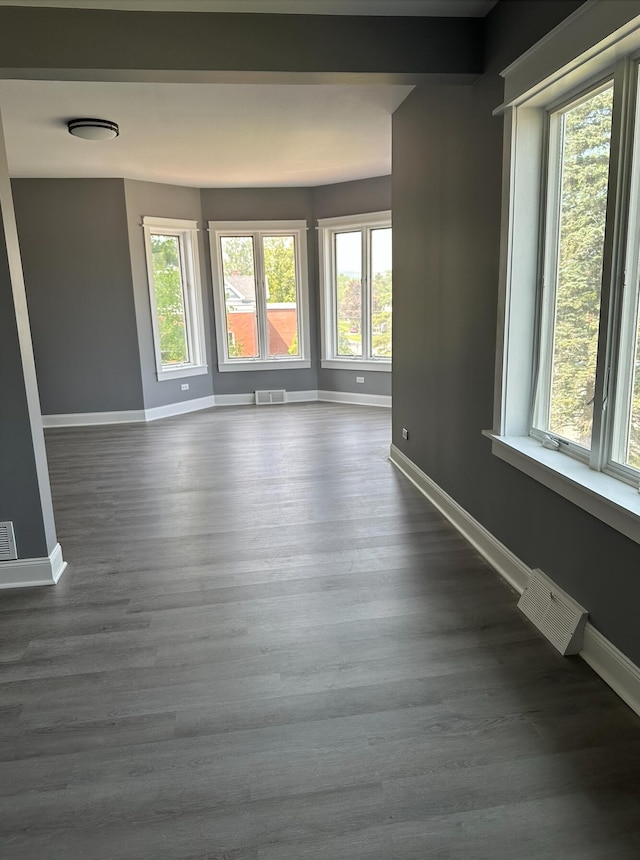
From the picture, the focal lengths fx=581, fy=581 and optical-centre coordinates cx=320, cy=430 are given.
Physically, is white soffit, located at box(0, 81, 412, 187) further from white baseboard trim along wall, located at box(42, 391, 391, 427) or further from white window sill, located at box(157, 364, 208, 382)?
white baseboard trim along wall, located at box(42, 391, 391, 427)

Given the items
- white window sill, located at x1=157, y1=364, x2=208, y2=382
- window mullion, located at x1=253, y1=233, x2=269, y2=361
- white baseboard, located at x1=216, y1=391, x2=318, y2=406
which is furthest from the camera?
white baseboard, located at x1=216, y1=391, x2=318, y2=406

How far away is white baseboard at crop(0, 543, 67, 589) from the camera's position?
3123mm

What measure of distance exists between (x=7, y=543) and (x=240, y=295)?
567 cm

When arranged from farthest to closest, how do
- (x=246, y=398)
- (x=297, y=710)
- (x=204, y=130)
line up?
1. (x=246, y=398)
2. (x=204, y=130)
3. (x=297, y=710)

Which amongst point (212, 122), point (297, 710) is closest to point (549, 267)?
point (297, 710)

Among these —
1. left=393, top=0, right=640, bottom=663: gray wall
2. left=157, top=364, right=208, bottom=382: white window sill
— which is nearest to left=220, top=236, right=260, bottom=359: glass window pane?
left=157, top=364, right=208, bottom=382: white window sill

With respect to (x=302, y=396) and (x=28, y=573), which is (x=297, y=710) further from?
(x=302, y=396)

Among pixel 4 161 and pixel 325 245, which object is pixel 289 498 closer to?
pixel 4 161

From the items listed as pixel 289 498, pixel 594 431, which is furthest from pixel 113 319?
pixel 594 431

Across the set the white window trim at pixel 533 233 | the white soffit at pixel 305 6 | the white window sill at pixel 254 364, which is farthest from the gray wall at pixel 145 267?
the white window trim at pixel 533 233

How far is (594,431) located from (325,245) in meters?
6.19

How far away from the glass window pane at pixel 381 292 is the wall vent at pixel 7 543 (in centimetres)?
544

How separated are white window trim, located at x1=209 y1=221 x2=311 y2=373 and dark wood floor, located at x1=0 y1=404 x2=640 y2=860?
467 centimetres

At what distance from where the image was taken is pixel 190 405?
8.01 m
